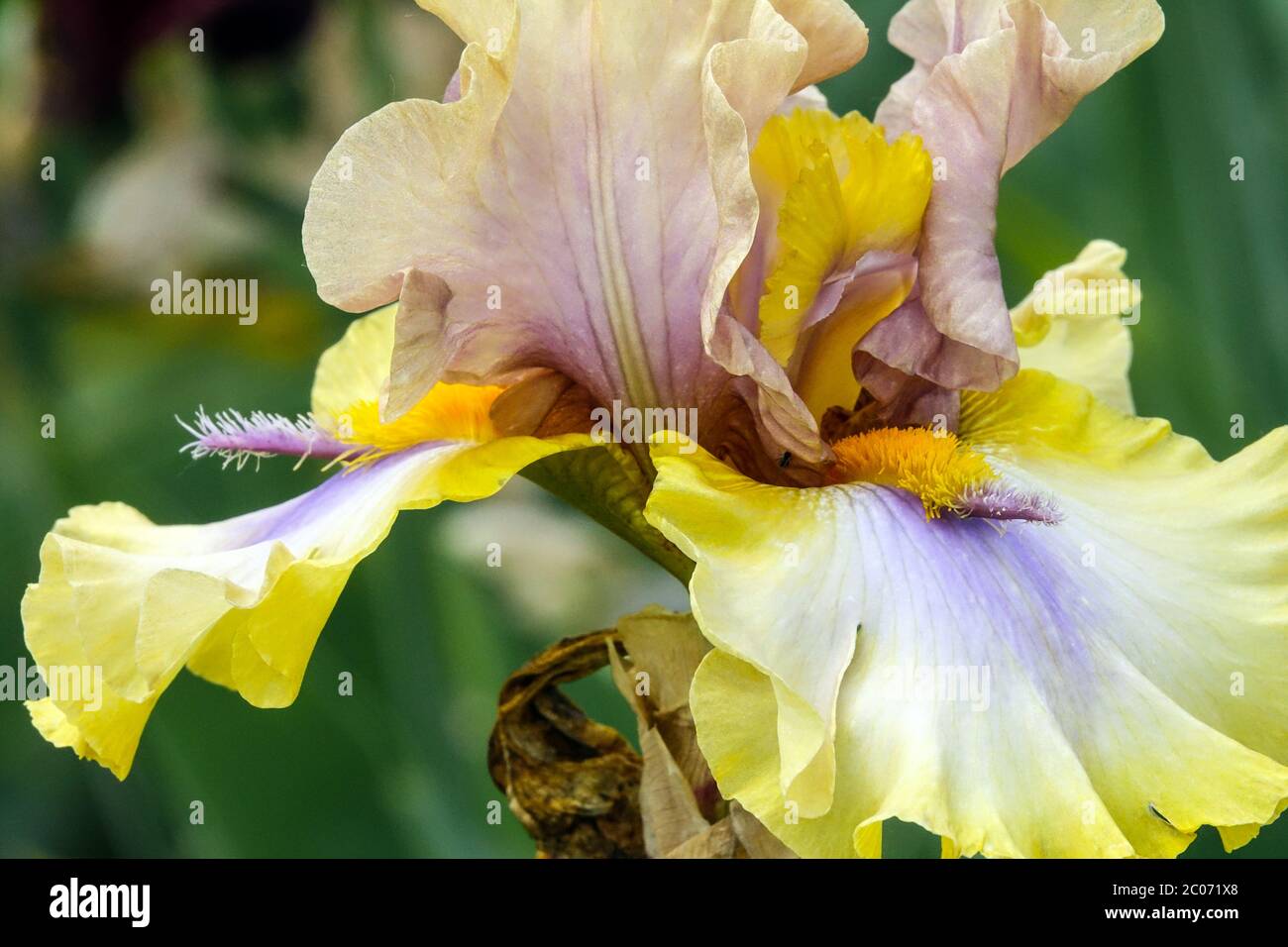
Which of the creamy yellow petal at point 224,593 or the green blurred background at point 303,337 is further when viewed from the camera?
the green blurred background at point 303,337

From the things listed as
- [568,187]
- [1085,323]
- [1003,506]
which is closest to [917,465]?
[1003,506]

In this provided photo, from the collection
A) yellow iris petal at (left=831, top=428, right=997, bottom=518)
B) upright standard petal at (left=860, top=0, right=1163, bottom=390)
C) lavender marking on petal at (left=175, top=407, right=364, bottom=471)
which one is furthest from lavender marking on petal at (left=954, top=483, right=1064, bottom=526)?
lavender marking on petal at (left=175, top=407, right=364, bottom=471)

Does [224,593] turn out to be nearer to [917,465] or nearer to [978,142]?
[917,465]

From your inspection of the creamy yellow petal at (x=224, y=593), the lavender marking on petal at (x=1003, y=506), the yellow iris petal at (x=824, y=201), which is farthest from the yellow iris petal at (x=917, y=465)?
the creamy yellow petal at (x=224, y=593)

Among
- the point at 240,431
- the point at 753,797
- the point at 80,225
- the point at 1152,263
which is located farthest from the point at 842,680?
the point at 80,225

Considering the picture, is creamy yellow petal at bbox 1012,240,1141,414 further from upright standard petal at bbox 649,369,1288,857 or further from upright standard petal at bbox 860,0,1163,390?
upright standard petal at bbox 649,369,1288,857

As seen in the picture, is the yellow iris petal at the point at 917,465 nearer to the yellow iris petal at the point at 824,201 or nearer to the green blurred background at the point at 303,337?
the yellow iris petal at the point at 824,201
